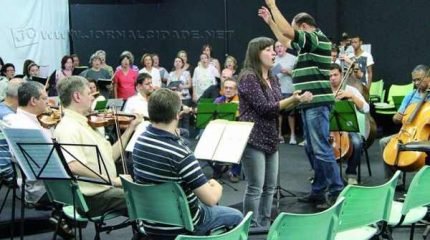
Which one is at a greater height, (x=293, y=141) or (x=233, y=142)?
(x=233, y=142)

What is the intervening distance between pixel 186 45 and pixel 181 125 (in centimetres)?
398

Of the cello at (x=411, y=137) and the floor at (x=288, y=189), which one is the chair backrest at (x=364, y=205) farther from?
the cello at (x=411, y=137)

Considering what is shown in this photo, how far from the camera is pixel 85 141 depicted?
422 cm

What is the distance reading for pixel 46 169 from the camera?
400cm

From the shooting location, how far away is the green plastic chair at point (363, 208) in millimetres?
3359

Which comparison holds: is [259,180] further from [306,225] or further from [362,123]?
[362,123]

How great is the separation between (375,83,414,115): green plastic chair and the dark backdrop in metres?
0.59

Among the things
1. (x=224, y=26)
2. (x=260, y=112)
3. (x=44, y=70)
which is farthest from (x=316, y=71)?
(x=224, y=26)

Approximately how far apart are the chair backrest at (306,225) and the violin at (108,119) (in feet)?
7.73

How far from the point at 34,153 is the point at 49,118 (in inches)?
67.6

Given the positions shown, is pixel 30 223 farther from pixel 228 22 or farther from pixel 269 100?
pixel 228 22

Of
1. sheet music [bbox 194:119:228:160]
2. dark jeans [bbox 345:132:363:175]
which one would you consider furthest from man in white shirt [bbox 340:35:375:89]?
sheet music [bbox 194:119:228:160]

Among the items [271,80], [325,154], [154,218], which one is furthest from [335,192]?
[154,218]

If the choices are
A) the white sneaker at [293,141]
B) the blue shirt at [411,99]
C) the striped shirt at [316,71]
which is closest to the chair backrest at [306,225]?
the striped shirt at [316,71]
